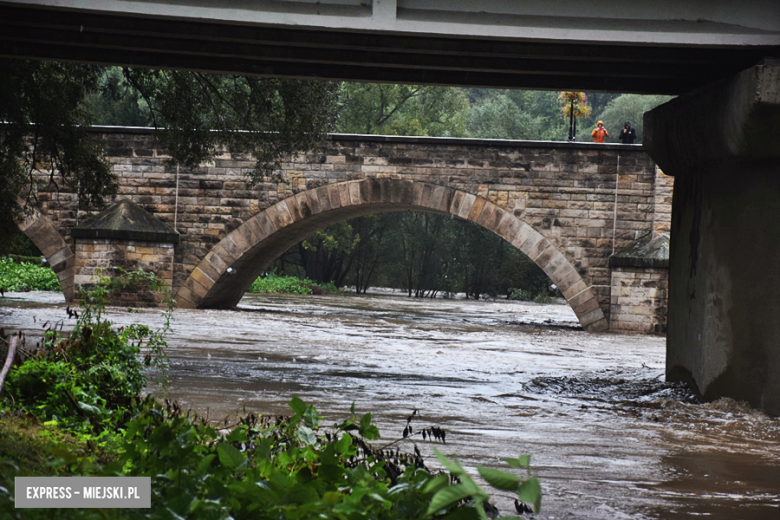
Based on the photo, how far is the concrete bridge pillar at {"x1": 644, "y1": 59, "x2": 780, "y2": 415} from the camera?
526 centimetres

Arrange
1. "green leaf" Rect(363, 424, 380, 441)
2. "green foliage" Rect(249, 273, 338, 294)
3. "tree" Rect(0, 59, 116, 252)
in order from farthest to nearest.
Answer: "green foliage" Rect(249, 273, 338, 294)
"tree" Rect(0, 59, 116, 252)
"green leaf" Rect(363, 424, 380, 441)

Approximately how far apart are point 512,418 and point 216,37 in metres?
3.23

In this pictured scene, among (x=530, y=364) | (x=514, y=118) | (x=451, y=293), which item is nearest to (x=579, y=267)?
(x=530, y=364)

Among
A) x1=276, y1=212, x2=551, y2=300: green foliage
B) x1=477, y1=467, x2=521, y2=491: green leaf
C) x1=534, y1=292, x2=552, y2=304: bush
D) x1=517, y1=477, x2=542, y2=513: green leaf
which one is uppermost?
x1=276, y1=212, x2=551, y2=300: green foliage

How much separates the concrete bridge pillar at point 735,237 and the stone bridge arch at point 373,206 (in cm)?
803

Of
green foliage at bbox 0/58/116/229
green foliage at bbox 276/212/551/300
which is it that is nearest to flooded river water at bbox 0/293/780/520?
green foliage at bbox 0/58/116/229

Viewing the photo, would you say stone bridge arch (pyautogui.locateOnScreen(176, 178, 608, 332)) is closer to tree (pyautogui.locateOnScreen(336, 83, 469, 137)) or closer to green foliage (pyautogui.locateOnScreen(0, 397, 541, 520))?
green foliage (pyautogui.locateOnScreen(0, 397, 541, 520))

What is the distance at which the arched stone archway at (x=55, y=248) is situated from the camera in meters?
15.0

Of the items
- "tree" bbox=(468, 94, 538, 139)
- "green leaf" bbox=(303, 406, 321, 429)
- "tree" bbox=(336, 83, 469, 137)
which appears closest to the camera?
"green leaf" bbox=(303, 406, 321, 429)

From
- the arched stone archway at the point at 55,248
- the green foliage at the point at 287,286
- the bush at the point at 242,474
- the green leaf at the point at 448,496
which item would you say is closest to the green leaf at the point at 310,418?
the bush at the point at 242,474

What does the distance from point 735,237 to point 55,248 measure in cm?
1293

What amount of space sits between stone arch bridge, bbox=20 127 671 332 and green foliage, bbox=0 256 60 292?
5130 millimetres

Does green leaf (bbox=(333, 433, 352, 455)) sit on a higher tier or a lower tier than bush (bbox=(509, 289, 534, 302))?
higher

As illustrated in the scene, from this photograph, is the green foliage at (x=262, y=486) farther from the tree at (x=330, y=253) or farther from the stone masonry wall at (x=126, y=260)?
the tree at (x=330, y=253)
